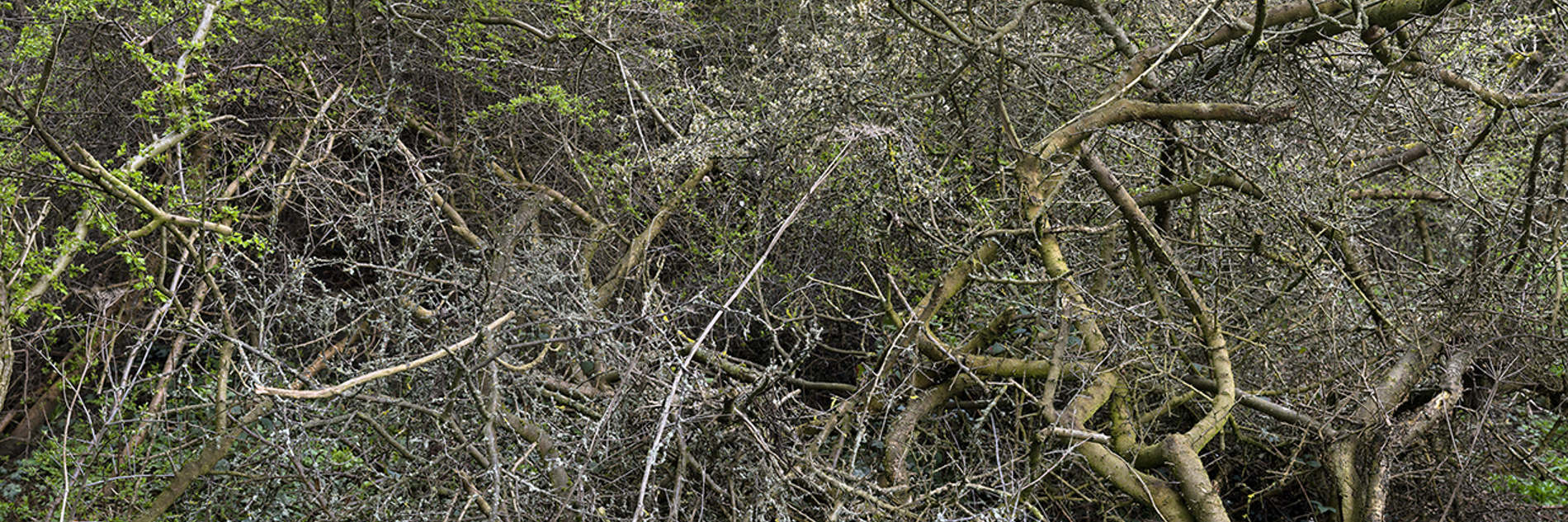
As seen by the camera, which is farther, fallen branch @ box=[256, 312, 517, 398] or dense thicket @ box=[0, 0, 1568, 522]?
dense thicket @ box=[0, 0, 1568, 522]

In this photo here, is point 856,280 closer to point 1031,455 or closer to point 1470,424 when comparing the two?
point 1031,455

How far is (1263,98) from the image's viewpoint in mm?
4973

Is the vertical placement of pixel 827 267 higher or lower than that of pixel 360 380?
lower

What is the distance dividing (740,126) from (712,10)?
7.87 feet

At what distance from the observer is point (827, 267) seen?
5.30 meters

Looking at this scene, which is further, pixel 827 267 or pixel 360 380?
pixel 827 267

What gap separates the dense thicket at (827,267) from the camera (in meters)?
3.29

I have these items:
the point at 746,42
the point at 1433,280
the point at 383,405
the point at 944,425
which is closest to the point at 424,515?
the point at 383,405

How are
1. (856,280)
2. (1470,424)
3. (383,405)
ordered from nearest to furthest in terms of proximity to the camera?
(383,405)
(1470,424)
(856,280)

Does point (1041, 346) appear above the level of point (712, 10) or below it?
below

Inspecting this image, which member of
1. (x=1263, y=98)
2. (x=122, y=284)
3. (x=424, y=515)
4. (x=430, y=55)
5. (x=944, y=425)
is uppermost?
(x=1263, y=98)

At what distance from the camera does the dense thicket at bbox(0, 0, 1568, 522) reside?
3289mm

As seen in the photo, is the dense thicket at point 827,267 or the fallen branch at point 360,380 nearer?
the fallen branch at point 360,380

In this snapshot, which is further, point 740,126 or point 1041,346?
point 740,126
